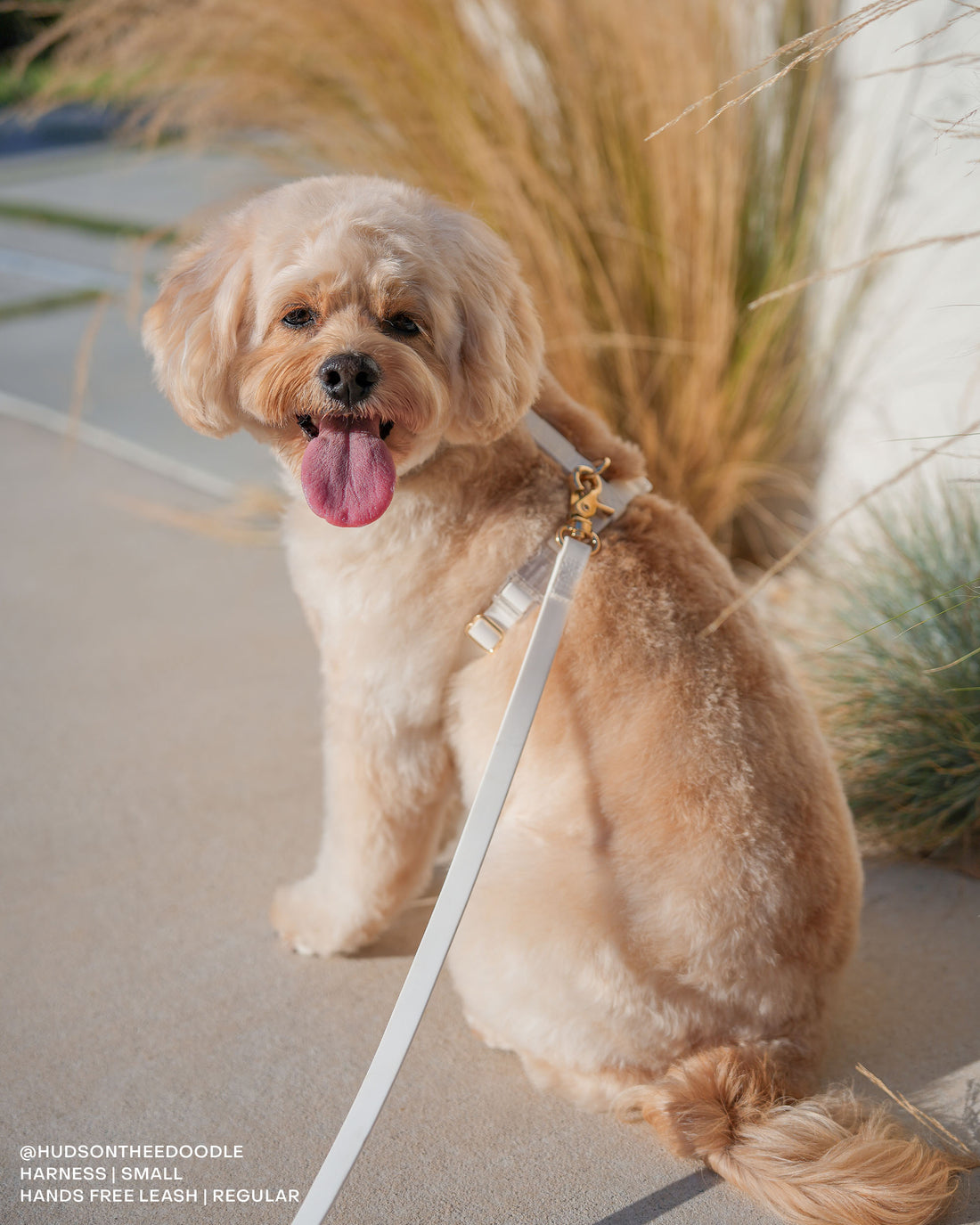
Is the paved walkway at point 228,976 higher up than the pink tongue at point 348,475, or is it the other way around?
the pink tongue at point 348,475

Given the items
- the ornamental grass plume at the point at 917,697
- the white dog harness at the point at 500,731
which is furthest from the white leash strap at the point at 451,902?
the ornamental grass plume at the point at 917,697

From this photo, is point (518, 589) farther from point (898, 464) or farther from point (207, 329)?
point (898, 464)

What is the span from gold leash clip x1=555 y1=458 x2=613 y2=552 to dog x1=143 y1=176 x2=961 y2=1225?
0.04 meters

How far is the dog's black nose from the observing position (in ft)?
5.54

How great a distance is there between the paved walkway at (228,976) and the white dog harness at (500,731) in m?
0.33

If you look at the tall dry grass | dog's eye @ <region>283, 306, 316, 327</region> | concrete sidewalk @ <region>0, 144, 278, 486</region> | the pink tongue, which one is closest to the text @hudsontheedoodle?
the pink tongue

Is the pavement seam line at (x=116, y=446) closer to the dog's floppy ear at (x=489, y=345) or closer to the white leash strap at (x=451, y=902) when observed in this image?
the dog's floppy ear at (x=489, y=345)

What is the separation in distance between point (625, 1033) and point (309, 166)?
336 cm

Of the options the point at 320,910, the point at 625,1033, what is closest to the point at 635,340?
the point at 320,910

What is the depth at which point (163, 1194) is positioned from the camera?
70.7 inches

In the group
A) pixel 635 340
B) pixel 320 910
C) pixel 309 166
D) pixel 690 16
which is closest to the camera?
pixel 320 910

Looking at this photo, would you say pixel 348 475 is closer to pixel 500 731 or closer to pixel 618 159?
pixel 500 731

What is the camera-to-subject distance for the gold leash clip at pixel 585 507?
72.3 inches

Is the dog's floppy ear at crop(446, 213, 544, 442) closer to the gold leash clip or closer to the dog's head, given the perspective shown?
the dog's head
